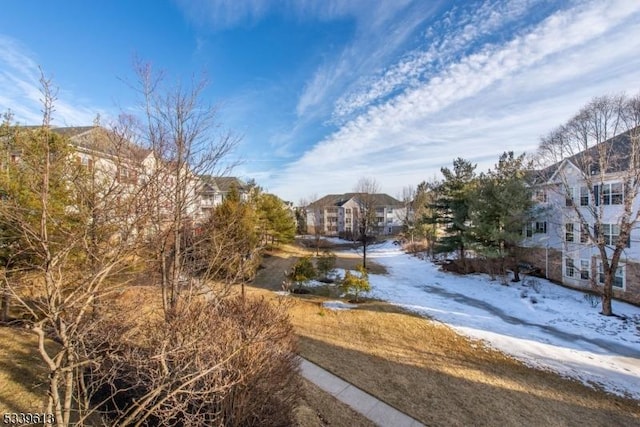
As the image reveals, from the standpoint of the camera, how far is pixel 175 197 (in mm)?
6754

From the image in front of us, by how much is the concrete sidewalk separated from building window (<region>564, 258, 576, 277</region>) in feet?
64.3

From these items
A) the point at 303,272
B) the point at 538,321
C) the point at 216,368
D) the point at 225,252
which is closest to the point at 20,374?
the point at 225,252

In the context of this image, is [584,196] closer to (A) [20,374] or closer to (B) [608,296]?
(B) [608,296]

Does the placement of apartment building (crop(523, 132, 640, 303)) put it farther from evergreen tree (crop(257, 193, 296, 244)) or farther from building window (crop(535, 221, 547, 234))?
evergreen tree (crop(257, 193, 296, 244))

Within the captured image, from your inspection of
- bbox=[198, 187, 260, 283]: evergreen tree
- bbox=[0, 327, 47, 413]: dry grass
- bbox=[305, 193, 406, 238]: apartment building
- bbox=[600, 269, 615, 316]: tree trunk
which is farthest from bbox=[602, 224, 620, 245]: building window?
bbox=[305, 193, 406, 238]: apartment building

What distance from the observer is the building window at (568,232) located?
63.6ft

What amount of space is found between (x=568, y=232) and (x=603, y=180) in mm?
5877

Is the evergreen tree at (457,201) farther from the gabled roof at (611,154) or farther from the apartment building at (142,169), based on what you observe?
the apartment building at (142,169)

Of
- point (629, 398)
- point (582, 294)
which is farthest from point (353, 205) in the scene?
point (629, 398)

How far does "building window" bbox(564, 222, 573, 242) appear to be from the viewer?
19.4 meters

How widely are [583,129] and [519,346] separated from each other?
1247 centimetres

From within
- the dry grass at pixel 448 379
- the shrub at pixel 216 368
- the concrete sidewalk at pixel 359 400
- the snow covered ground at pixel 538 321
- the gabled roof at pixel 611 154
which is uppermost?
the gabled roof at pixel 611 154

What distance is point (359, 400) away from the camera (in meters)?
6.61

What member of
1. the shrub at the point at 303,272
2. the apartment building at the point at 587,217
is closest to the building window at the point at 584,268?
the apartment building at the point at 587,217
